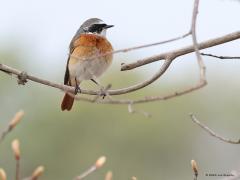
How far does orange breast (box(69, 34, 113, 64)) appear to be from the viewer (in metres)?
6.14

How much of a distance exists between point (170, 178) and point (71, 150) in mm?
3299

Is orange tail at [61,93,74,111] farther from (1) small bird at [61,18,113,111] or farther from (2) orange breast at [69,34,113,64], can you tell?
(2) orange breast at [69,34,113,64]

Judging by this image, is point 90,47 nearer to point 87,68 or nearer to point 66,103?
point 87,68

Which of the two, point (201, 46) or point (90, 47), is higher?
point (201, 46)

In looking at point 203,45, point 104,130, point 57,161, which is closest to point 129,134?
point 104,130

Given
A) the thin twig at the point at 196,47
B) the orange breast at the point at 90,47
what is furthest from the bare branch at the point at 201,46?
the orange breast at the point at 90,47

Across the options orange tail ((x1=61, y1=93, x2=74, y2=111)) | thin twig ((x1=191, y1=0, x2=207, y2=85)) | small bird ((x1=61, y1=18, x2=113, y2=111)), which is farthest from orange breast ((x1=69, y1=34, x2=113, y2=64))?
thin twig ((x1=191, y1=0, x2=207, y2=85))

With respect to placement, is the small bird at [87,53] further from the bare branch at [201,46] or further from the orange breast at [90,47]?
the bare branch at [201,46]

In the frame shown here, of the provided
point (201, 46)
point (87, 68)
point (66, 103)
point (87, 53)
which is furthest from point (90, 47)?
point (201, 46)

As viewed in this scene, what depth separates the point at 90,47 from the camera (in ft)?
20.4

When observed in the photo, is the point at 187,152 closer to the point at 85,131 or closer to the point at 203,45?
the point at 85,131

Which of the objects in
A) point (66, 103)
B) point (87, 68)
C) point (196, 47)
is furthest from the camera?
point (66, 103)

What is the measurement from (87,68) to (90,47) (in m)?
0.32

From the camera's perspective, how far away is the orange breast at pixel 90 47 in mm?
6137
